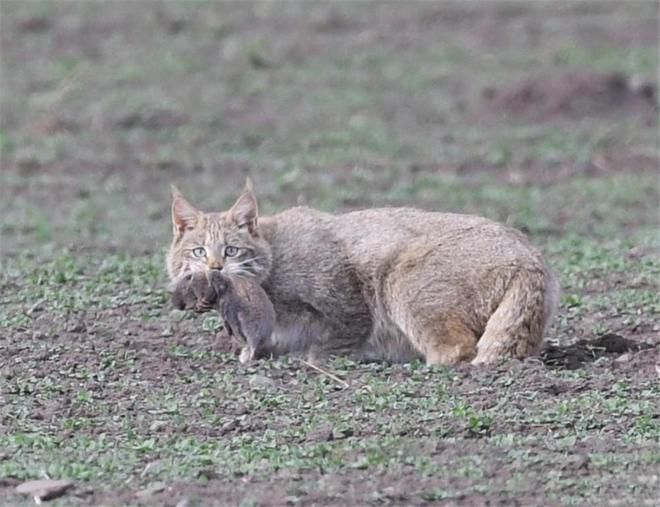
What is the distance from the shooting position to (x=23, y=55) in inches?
735

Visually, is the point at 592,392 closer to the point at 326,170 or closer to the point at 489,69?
the point at 326,170

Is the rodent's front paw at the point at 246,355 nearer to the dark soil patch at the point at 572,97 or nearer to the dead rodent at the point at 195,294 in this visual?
the dead rodent at the point at 195,294

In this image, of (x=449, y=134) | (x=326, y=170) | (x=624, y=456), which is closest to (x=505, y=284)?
(x=624, y=456)

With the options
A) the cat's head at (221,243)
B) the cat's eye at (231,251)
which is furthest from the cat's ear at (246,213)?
the cat's eye at (231,251)

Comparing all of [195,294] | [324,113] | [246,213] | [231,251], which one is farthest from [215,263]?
[324,113]

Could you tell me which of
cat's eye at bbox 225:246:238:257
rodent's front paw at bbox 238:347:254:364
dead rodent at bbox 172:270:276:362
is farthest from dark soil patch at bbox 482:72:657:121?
rodent's front paw at bbox 238:347:254:364

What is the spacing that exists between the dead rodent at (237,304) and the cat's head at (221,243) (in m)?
0.13

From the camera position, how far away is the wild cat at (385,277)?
7.90 meters

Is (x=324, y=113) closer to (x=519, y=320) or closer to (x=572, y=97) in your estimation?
(x=572, y=97)

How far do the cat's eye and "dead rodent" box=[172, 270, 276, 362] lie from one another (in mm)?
164

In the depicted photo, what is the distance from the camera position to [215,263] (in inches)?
328

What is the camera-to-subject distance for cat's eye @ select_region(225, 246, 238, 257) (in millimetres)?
8406

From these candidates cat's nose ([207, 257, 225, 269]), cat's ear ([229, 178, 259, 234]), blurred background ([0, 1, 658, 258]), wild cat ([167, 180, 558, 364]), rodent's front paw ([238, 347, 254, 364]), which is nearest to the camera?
wild cat ([167, 180, 558, 364])

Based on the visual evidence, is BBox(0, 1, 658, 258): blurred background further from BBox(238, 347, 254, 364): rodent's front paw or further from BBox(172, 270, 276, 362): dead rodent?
BBox(238, 347, 254, 364): rodent's front paw
